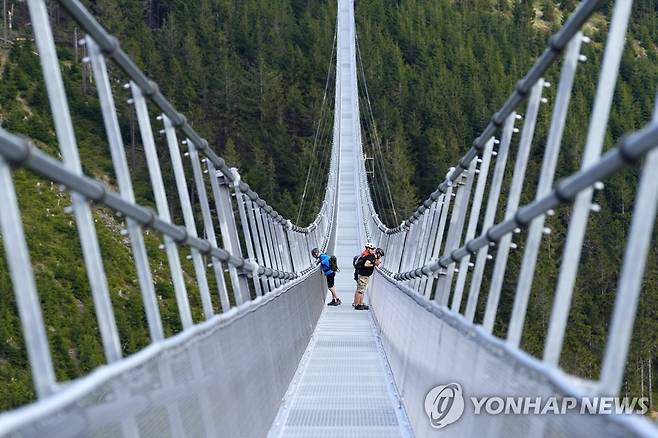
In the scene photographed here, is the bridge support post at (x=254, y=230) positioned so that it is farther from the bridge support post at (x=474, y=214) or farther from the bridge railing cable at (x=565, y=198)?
the bridge support post at (x=474, y=214)

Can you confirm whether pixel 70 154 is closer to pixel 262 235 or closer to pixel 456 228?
pixel 456 228

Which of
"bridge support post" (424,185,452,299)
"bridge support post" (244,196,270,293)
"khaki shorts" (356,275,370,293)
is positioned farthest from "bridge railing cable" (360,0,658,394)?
"khaki shorts" (356,275,370,293)

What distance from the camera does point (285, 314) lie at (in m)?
9.65

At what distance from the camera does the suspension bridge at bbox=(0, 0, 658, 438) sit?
9.43 ft

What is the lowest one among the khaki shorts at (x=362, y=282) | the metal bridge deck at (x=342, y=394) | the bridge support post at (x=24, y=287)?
the metal bridge deck at (x=342, y=394)

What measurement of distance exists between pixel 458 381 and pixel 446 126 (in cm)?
7868

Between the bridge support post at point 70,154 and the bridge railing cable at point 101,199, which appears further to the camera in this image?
the bridge support post at point 70,154

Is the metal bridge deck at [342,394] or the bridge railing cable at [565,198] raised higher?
the bridge railing cable at [565,198]

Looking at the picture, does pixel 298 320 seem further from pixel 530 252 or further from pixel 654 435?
pixel 654 435

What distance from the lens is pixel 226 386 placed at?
541 cm

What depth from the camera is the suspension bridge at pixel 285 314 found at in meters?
2.88

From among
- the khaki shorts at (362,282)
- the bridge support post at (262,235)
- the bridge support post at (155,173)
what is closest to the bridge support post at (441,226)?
the bridge support post at (262,235)

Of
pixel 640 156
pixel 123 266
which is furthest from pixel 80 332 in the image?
pixel 640 156

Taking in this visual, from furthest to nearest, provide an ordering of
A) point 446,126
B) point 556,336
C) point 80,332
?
point 446,126
point 80,332
point 556,336
